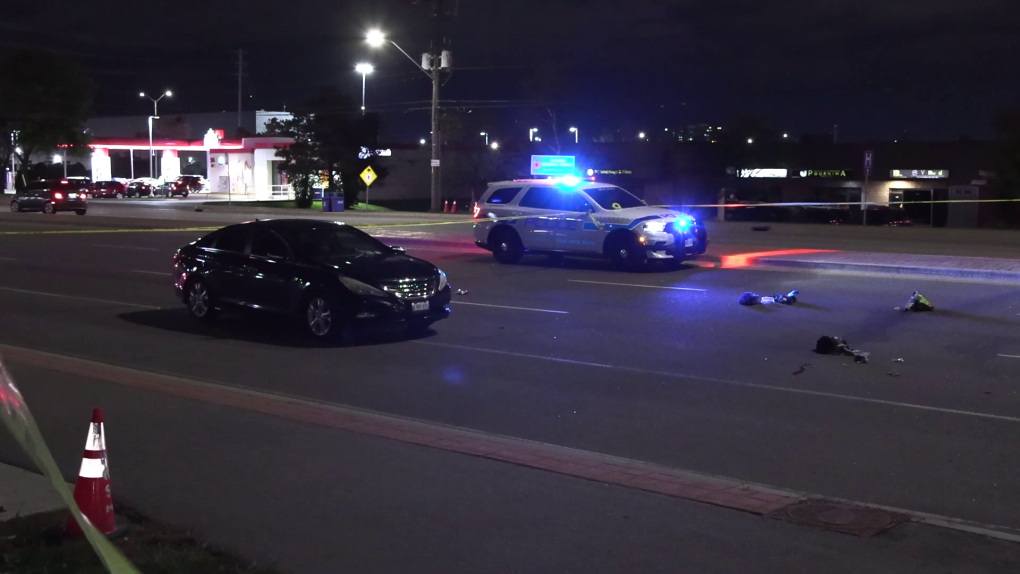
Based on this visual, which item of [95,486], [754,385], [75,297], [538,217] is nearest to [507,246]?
[538,217]

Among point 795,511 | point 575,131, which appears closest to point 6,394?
point 795,511

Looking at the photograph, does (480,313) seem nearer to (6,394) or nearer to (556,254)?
(556,254)

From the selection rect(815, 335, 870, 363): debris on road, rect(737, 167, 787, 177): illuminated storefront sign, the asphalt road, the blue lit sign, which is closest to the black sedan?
the asphalt road

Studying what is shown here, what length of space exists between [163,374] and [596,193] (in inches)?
498

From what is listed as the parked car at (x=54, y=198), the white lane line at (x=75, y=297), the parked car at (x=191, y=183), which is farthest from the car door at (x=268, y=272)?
the parked car at (x=191, y=183)

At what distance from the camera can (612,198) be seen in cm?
2202

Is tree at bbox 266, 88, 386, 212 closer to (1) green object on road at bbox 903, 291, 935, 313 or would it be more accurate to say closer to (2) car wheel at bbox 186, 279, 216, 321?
(2) car wheel at bbox 186, 279, 216, 321

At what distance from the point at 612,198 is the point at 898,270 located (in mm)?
5777

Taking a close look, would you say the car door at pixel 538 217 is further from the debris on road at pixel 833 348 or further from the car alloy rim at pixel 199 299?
the debris on road at pixel 833 348

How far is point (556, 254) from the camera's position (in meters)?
22.3

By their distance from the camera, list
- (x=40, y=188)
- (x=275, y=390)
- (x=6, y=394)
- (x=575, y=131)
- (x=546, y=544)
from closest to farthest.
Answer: (x=6, y=394) → (x=546, y=544) → (x=275, y=390) → (x=40, y=188) → (x=575, y=131)

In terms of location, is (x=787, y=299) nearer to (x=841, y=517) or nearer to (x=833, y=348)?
(x=833, y=348)

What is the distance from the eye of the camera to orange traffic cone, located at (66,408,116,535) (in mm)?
5531

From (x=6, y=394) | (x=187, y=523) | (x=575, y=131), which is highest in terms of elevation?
(x=575, y=131)
